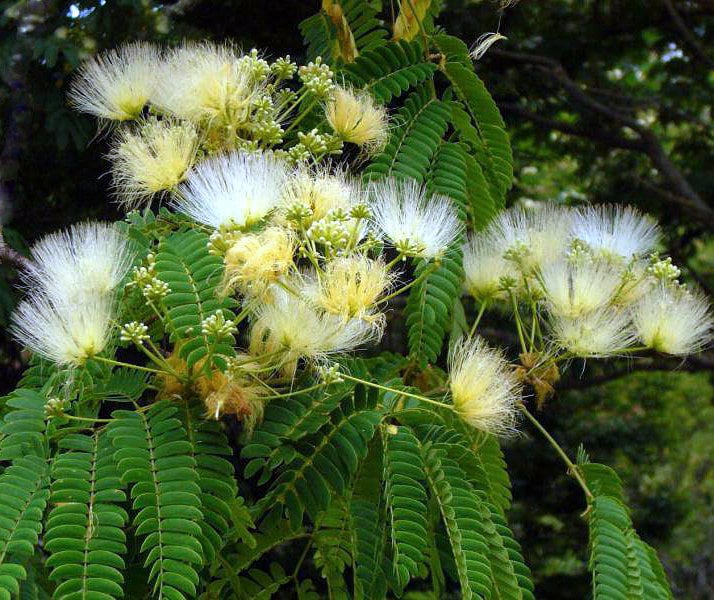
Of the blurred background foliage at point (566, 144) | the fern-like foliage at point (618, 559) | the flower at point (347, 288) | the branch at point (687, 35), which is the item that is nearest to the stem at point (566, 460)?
the fern-like foliage at point (618, 559)

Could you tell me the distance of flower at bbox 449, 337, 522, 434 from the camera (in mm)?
2094

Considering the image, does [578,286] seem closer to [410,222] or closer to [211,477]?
[410,222]

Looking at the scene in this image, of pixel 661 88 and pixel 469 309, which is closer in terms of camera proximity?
pixel 469 309

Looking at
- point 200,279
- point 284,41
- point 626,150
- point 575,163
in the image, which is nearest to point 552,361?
point 200,279

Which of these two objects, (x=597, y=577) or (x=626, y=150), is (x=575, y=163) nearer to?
(x=626, y=150)

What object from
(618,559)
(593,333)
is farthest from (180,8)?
(618,559)

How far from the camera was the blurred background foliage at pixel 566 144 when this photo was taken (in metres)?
3.71

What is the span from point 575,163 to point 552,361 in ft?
15.7

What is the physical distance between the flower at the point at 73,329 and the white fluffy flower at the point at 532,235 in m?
1.15

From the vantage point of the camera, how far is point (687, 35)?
18.9 feet

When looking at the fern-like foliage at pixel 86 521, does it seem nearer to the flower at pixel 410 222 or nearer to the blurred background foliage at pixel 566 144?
the flower at pixel 410 222

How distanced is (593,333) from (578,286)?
129mm

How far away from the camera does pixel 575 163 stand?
6.86 metres

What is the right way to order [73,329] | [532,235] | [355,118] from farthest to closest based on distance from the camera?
1. [532,235]
2. [355,118]
3. [73,329]
